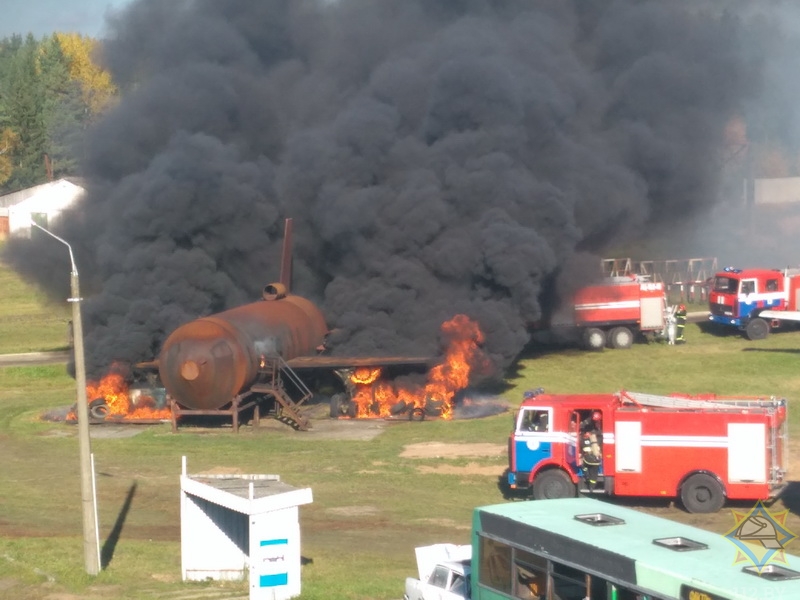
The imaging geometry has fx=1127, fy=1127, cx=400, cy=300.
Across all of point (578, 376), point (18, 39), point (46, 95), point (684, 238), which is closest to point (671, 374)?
point (578, 376)

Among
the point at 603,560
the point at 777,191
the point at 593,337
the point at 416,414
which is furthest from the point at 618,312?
the point at 777,191

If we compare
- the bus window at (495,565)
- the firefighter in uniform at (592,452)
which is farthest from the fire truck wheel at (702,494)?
the bus window at (495,565)

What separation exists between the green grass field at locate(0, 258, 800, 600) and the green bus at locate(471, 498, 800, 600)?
11.0ft

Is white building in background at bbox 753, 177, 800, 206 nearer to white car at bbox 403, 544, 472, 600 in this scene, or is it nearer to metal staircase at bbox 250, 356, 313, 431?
metal staircase at bbox 250, 356, 313, 431

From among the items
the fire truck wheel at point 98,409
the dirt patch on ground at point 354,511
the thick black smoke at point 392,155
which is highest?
the thick black smoke at point 392,155

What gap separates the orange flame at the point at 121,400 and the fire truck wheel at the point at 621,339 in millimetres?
18989

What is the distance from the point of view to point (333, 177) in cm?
4156

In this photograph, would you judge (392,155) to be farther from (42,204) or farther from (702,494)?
(42,204)

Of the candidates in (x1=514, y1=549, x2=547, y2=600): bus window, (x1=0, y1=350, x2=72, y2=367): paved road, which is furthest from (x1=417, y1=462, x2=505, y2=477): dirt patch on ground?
(x1=0, y1=350, x2=72, y2=367): paved road

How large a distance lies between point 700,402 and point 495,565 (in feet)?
32.6

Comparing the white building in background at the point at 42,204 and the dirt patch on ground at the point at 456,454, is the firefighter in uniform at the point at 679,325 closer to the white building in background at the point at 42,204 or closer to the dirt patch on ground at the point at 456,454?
the dirt patch on ground at the point at 456,454

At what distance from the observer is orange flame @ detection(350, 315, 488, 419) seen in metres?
34.1

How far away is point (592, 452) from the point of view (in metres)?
22.5

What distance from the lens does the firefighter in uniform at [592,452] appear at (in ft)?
73.3
